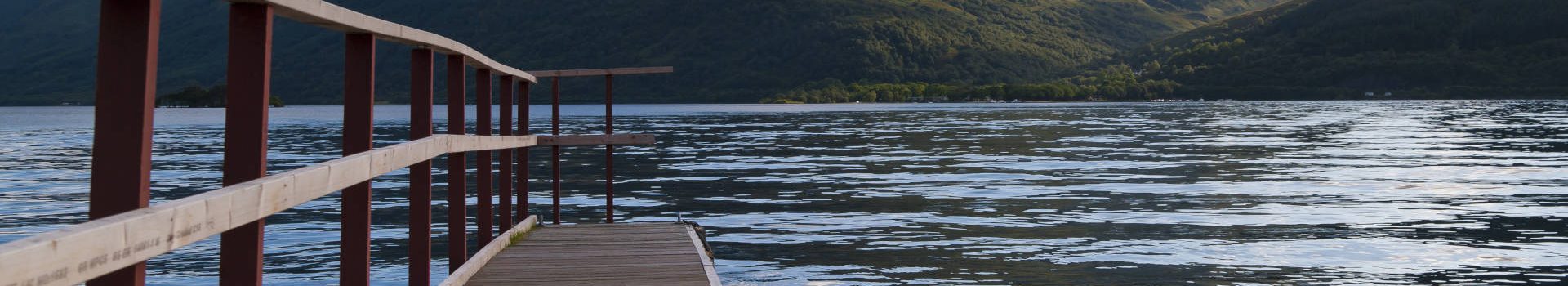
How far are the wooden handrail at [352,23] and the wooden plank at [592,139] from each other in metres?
4.76

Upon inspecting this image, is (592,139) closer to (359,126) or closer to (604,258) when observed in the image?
(604,258)

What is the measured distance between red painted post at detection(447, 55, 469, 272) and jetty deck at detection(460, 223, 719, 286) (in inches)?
8.8

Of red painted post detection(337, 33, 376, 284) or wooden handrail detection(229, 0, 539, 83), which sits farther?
red painted post detection(337, 33, 376, 284)

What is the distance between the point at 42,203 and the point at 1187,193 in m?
20.1

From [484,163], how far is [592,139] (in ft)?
11.7

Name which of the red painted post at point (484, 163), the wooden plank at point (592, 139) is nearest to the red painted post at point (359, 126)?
the red painted post at point (484, 163)

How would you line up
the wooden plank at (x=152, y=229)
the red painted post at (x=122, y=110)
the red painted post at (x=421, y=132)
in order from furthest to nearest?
the red painted post at (x=421, y=132) < the red painted post at (x=122, y=110) < the wooden plank at (x=152, y=229)

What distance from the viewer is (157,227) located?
11.7ft

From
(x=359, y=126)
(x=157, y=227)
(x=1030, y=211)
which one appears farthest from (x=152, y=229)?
(x=1030, y=211)

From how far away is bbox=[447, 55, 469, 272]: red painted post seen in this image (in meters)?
9.84

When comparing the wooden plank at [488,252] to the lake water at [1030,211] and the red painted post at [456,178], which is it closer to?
the red painted post at [456,178]

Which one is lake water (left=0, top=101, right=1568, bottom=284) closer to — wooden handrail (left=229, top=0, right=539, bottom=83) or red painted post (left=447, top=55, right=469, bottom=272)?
red painted post (left=447, top=55, right=469, bottom=272)

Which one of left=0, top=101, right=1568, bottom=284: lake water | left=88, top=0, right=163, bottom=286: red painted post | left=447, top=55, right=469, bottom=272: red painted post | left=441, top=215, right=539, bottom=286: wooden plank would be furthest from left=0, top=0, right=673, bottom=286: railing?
left=0, top=101, right=1568, bottom=284: lake water

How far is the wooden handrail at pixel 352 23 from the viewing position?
5238 millimetres
